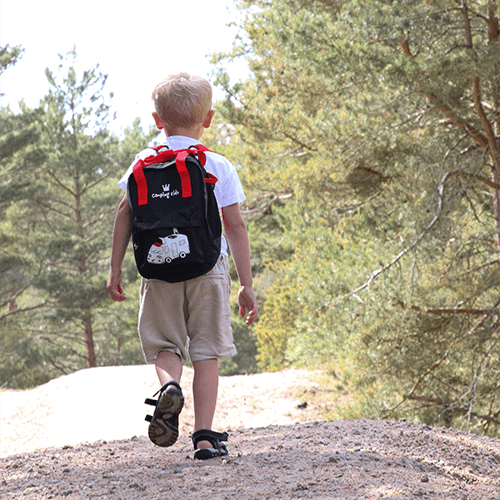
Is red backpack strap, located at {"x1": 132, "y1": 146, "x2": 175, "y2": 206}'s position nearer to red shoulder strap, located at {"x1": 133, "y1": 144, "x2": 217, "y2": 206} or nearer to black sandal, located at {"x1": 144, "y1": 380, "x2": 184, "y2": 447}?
red shoulder strap, located at {"x1": 133, "y1": 144, "x2": 217, "y2": 206}

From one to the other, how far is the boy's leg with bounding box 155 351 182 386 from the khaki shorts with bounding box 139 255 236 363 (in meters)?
0.02

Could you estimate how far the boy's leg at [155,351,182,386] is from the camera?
2.15 meters

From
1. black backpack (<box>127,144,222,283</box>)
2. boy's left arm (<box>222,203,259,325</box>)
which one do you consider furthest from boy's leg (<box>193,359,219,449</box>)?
black backpack (<box>127,144,222,283</box>)

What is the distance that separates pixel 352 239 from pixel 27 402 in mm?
6347

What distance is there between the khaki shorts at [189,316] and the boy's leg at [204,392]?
4 cm

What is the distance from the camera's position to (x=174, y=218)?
2092mm

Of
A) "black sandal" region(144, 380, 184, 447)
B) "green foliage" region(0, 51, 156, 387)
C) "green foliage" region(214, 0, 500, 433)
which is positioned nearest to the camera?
"black sandal" region(144, 380, 184, 447)

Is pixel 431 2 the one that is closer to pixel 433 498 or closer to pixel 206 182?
pixel 206 182

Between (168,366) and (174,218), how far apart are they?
0.59m

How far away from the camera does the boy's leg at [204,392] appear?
2.22m

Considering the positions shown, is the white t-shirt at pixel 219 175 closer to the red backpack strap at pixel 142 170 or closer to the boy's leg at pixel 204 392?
the red backpack strap at pixel 142 170

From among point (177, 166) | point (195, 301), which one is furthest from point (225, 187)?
point (195, 301)

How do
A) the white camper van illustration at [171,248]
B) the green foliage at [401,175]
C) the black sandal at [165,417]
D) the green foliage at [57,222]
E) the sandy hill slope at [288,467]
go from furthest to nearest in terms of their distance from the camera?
1. the green foliage at [57,222]
2. the green foliage at [401,175]
3. the white camper van illustration at [171,248]
4. the black sandal at [165,417]
5. the sandy hill slope at [288,467]

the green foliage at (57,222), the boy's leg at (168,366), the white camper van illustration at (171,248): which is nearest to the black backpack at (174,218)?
the white camper van illustration at (171,248)
